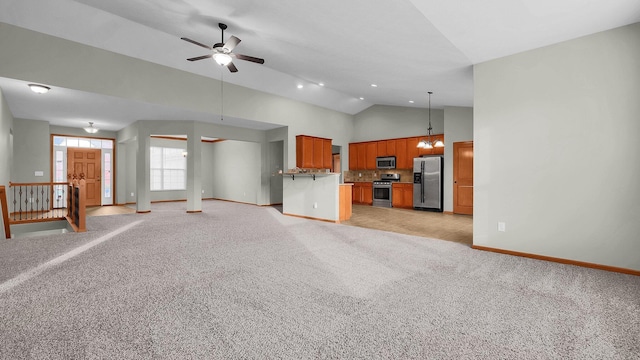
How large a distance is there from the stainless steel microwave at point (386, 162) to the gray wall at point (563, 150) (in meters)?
5.18

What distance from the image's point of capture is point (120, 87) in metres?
5.49

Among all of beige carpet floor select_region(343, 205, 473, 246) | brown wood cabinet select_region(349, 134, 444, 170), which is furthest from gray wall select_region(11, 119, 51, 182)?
brown wood cabinet select_region(349, 134, 444, 170)

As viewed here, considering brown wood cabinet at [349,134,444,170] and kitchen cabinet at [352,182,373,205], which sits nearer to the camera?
brown wood cabinet at [349,134,444,170]

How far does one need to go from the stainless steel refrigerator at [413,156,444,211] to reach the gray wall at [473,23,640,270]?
13.8 feet

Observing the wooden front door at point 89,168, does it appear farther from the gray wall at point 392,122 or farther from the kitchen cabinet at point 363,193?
the kitchen cabinet at point 363,193

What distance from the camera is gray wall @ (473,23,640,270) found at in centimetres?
312

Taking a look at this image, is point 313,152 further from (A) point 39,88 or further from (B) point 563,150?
(B) point 563,150

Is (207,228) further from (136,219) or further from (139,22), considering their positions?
(139,22)

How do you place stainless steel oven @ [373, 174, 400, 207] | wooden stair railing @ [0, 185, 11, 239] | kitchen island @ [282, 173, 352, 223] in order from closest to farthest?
wooden stair railing @ [0, 185, 11, 239]
kitchen island @ [282, 173, 352, 223]
stainless steel oven @ [373, 174, 400, 207]

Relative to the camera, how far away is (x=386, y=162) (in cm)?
946

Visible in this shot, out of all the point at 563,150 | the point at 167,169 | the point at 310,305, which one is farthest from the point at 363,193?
the point at 310,305

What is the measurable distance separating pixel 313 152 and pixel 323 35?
4869 mm

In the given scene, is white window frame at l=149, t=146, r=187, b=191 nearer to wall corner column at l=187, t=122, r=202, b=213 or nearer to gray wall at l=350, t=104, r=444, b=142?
wall corner column at l=187, t=122, r=202, b=213

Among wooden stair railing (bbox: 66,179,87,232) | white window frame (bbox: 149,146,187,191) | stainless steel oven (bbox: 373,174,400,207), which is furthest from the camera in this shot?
white window frame (bbox: 149,146,187,191)
